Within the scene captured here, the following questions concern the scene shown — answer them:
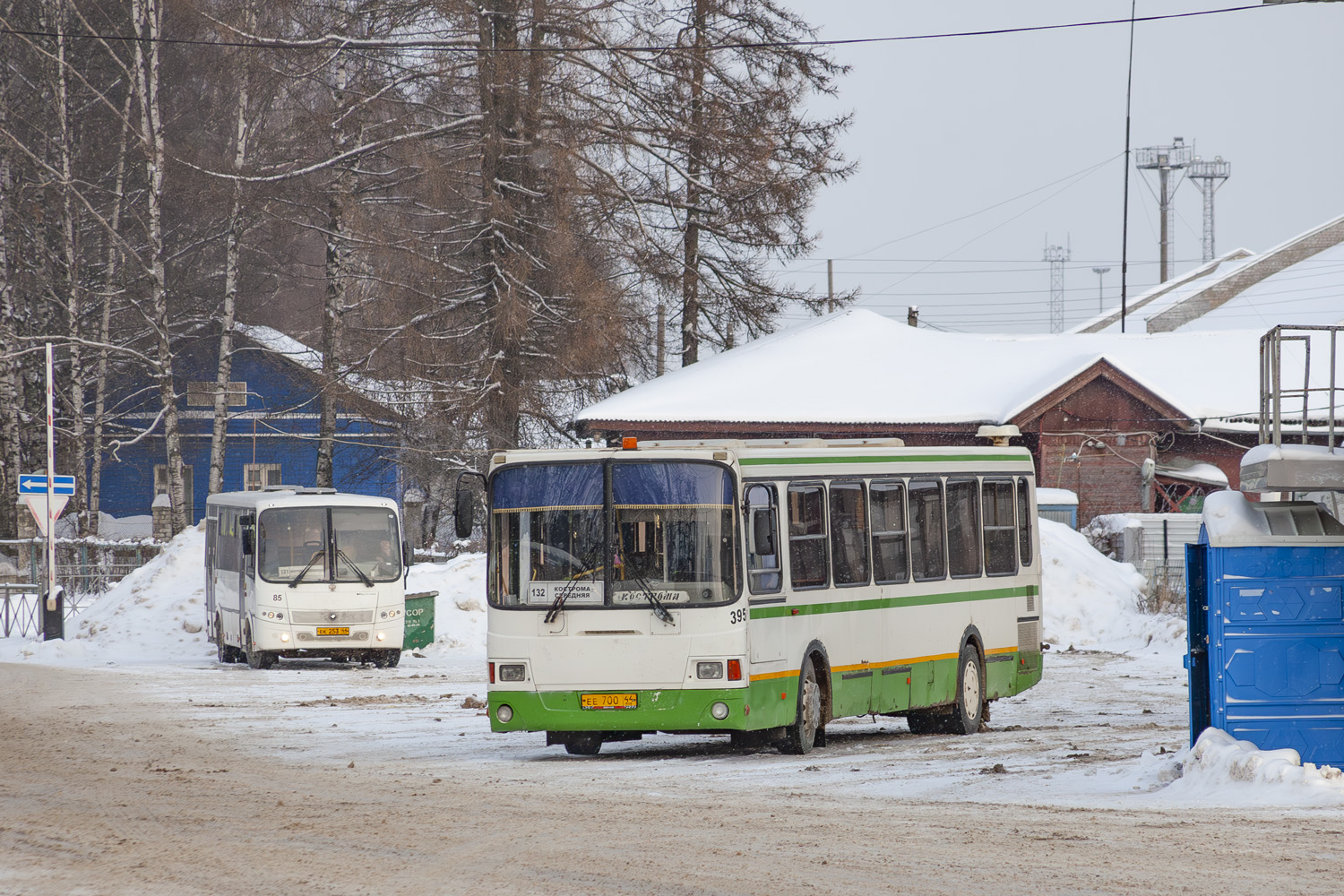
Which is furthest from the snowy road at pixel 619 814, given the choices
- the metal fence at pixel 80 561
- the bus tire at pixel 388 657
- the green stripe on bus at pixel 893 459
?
the metal fence at pixel 80 561

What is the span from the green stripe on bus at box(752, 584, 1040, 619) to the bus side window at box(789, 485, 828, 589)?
0.22 m

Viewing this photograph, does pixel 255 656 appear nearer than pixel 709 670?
No

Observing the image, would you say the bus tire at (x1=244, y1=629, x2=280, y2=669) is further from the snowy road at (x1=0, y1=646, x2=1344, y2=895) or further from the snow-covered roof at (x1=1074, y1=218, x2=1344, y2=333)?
the snow-covered roof at (x1=1074, y1=218, x2=1344, y2=333)

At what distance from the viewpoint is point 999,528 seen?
1834 centimetres

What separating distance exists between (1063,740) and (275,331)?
153ft

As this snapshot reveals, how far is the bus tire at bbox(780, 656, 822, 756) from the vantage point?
1516 cm

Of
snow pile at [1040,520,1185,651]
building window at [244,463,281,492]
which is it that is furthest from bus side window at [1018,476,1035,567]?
building window at [244,463,281,492]

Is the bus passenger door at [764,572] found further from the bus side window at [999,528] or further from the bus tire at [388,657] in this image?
the bus tire at [388,657]

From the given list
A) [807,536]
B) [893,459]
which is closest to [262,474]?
[893,459]

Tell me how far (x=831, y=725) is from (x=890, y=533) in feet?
11.8

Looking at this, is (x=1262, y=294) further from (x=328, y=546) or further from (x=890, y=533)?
(x=890, y=533)

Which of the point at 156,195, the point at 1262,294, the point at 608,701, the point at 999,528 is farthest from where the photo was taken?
the point at 1262,294

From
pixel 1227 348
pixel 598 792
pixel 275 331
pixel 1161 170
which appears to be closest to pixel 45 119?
pixel 275 331

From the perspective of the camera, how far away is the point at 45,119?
4725 centimetres
